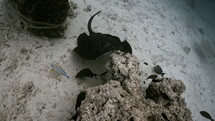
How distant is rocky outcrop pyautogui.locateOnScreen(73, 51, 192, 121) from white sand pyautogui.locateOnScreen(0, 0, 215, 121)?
695mm

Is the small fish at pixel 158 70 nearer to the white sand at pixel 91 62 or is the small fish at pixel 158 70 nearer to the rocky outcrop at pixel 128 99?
the white sand at pixel 91 62

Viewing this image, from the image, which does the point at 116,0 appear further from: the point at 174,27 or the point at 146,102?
the point at 146,102

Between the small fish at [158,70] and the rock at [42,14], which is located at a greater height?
the rock at [42,14]

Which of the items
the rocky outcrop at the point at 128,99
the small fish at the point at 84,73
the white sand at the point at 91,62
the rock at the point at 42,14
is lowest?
the white sand at the point at 91,62

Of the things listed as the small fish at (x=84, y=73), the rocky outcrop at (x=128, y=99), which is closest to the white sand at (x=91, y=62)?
the small fish at (x=84, y=73)

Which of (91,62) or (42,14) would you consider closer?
(42,14)

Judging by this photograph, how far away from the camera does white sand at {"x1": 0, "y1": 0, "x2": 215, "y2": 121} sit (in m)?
2.48

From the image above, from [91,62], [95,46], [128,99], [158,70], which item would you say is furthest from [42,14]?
[158,70]

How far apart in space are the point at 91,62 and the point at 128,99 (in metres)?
1.30

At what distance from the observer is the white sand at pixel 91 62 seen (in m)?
2.48

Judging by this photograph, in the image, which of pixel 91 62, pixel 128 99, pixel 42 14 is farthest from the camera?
pixel 91 62

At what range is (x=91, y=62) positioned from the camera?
3121 millimetres

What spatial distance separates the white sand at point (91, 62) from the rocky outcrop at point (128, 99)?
0.70 m

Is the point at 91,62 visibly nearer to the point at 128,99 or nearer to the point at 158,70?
the point at 128,99
